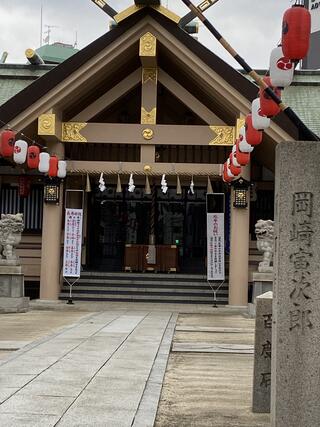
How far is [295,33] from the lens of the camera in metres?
8.20

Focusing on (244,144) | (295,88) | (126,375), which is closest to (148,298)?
(244,144)

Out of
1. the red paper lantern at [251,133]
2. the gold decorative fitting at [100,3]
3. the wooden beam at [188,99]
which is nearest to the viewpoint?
the red paper lantern at [251,133]

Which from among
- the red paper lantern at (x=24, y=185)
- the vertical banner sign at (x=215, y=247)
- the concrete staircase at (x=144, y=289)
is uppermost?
the red paper lantern at (x=24, y=185)

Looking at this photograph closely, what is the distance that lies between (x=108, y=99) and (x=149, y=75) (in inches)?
57.4

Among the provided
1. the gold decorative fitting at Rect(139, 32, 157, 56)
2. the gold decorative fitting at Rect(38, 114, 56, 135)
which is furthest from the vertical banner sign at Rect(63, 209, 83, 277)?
the gold decorative fitting at Rect(139, 32, 157, 56)

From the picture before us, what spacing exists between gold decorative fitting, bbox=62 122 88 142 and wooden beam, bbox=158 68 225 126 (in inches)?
110

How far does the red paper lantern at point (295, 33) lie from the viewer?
322 inches

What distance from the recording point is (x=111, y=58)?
659 inches

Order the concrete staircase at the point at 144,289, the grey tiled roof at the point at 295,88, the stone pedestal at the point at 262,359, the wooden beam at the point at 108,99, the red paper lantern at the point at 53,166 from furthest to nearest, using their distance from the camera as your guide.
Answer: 1. the grey tiled roof at the point at 295,88
2. the concrete staircase at the point at 144,289
3. the wooden beam at the point at 108,99
4. the red paper lantern at the point at 53,166
5. the stone pedestal at the point at 262,359

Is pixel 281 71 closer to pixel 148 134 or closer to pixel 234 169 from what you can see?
pixel 234 169

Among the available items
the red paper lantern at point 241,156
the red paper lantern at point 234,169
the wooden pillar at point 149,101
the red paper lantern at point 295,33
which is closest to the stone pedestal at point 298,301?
the red paper lantern at point 295,33

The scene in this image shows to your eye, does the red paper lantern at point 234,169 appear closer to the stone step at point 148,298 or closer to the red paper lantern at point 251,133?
the red paper lantern at point 251,133

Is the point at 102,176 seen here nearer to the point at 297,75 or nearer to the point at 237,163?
the point at 237,163

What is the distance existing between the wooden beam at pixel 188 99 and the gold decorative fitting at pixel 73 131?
2.79 meters
